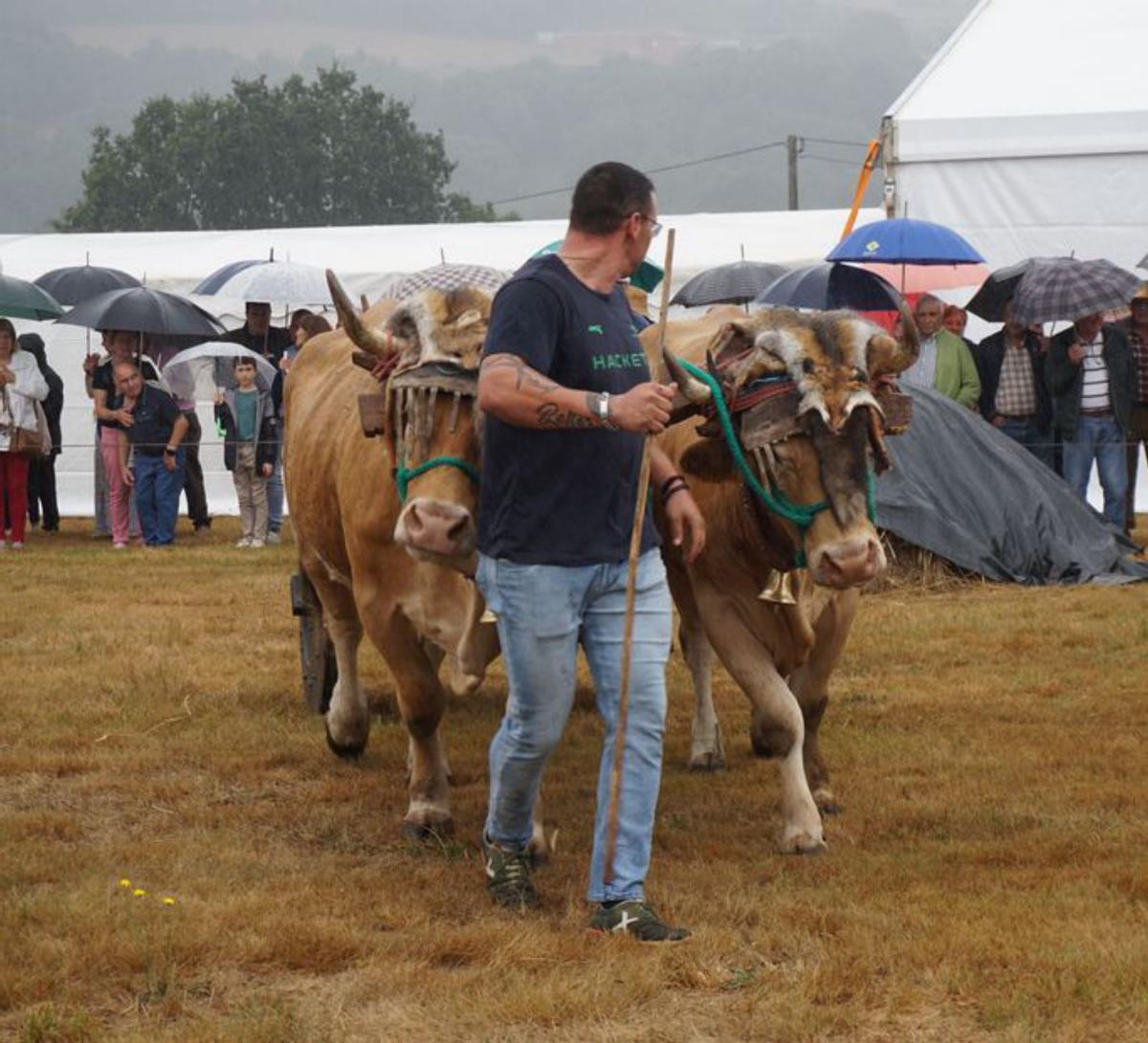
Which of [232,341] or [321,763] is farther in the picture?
[232,341]

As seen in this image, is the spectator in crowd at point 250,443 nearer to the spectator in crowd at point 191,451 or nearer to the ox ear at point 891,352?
the spectator in crowd at point 191,451

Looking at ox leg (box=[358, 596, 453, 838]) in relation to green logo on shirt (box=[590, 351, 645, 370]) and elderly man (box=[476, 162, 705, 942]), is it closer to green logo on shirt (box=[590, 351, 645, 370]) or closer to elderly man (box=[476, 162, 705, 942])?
elderly man (box=[476, 162, 705, 942])

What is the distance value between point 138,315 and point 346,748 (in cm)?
1033

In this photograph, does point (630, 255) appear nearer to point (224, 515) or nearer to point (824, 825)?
point (824, 825)

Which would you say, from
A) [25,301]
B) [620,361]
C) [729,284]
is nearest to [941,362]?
[729,284]

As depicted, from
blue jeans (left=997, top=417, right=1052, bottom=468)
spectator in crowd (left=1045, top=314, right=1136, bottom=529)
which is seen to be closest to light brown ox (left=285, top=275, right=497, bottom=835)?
spectator in crowd (left=1045, top=314, right=1136, bottom=529)

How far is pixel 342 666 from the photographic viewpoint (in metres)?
8.19

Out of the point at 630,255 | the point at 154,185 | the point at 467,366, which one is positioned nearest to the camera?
the point at 630,255

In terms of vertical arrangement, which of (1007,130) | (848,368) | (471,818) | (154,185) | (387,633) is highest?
(154,185)

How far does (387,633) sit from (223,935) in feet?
5.03

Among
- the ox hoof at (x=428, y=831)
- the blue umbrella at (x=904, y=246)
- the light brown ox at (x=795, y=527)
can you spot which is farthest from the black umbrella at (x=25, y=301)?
the ox hoof at (x=428, y=831)

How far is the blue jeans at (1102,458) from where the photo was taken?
607 inches

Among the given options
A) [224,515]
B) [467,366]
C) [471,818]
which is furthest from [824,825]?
[224,515]

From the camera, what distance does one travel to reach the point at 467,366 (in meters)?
6.03
